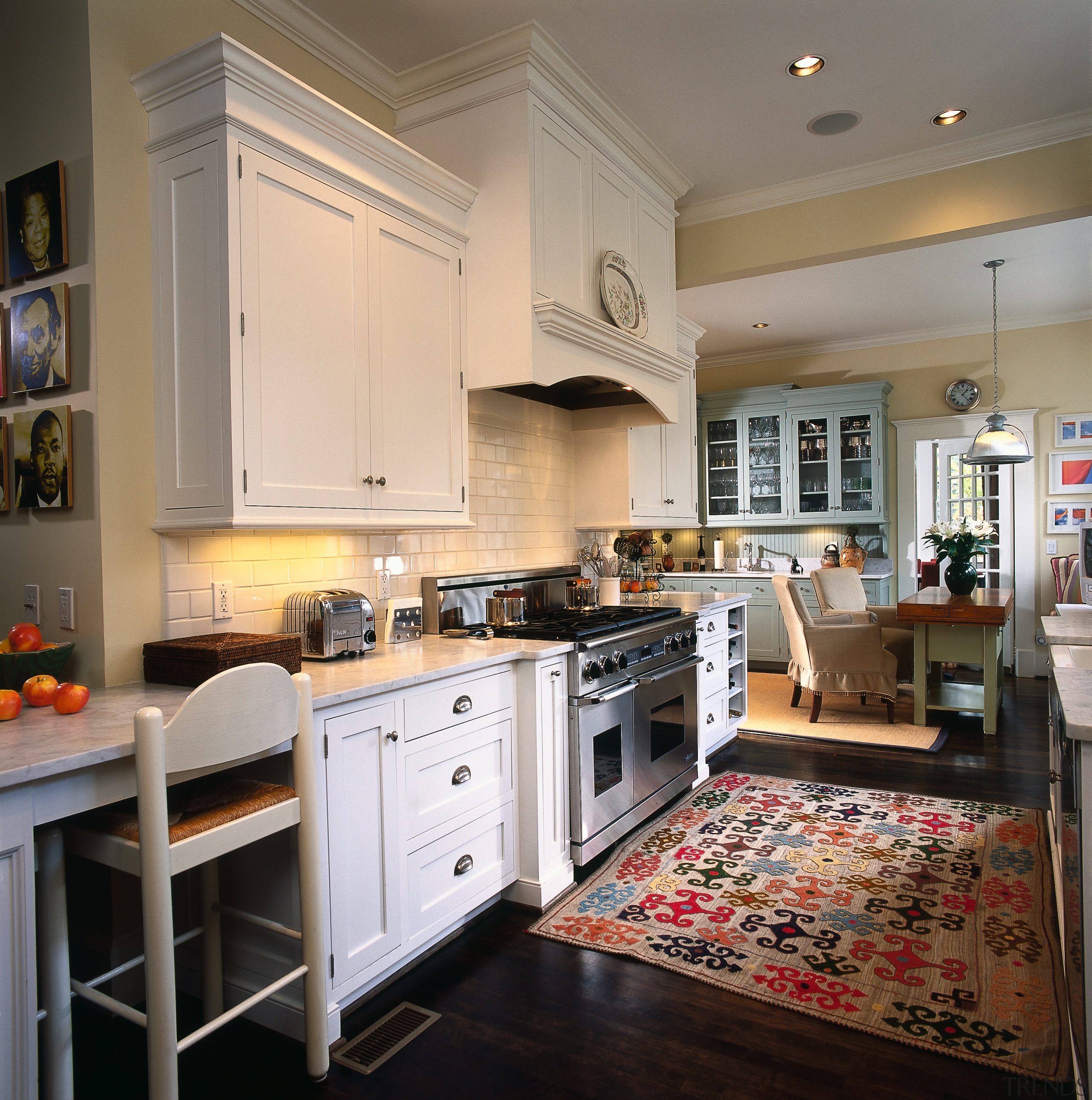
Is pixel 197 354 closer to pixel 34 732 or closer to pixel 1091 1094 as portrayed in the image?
pixel 34 732

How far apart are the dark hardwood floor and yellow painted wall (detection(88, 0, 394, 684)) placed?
974mm

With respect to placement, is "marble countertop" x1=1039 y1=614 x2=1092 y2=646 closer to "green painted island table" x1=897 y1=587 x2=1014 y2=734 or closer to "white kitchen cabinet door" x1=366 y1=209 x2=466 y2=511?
"green painted island table" x1=897 y1=587 x2=1014 y2=734

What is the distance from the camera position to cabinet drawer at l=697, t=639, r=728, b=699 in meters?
4.15

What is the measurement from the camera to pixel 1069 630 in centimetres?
291

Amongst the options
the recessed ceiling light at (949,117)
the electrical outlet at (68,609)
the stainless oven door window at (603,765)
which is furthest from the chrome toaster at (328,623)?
the recessed ceiling light at (949,117)

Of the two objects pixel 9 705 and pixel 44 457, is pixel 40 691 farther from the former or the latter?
pixel 44 457

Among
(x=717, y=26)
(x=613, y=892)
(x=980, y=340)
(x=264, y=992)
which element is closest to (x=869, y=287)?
(x=980, y=340)

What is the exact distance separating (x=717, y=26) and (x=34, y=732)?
3022mm

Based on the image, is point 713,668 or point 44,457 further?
point 713,668

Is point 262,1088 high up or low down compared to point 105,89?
down

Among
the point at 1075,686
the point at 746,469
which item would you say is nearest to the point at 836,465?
the point at 746,469

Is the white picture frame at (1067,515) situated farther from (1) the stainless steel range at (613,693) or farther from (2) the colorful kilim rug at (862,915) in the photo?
(1) the stainless steel range at (613,693)

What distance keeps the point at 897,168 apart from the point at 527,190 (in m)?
2.02

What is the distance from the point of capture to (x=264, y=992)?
5.61 feet
